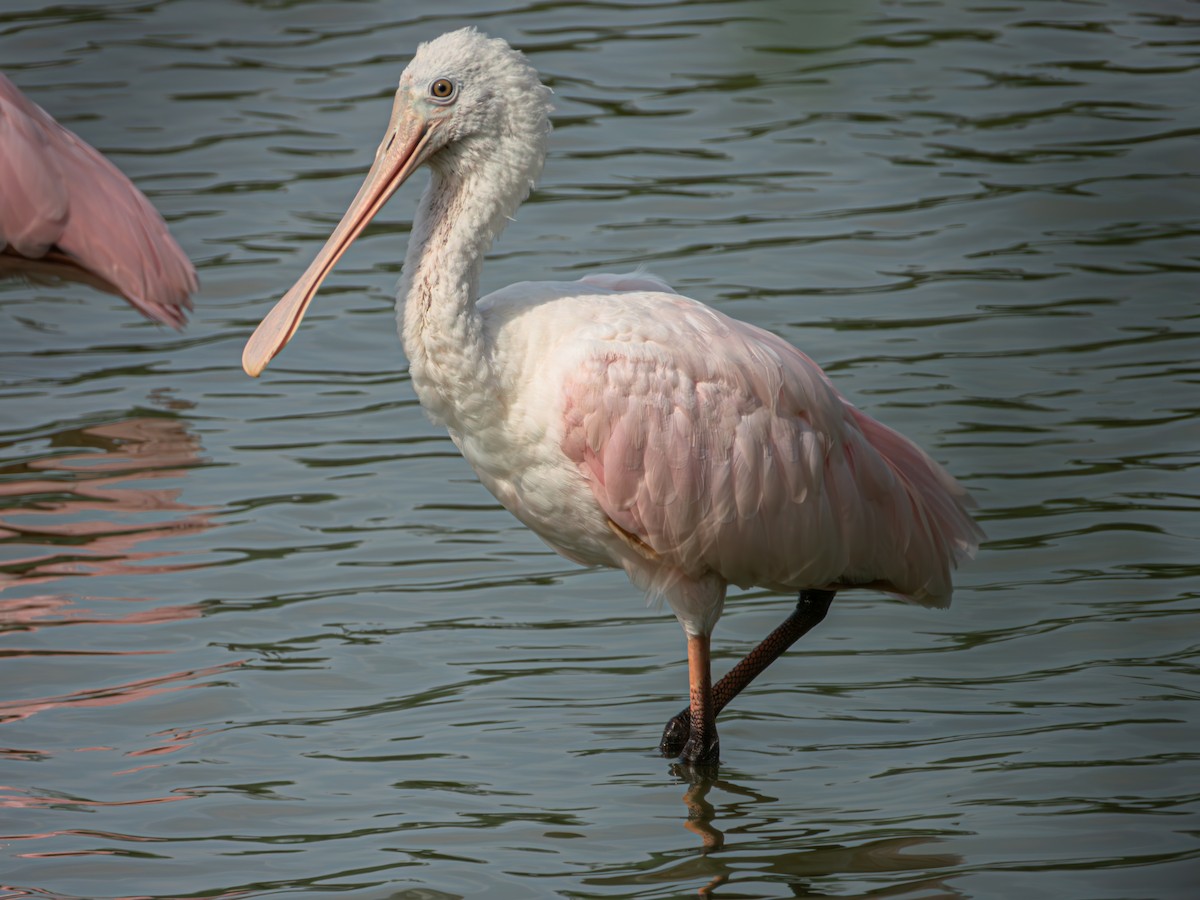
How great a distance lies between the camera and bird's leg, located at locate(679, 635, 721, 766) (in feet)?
21.9

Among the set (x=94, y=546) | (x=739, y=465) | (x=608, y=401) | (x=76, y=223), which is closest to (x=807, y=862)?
(x=739, y=465)

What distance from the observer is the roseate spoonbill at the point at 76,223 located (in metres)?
10.3

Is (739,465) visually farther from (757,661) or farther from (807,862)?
(807,862)

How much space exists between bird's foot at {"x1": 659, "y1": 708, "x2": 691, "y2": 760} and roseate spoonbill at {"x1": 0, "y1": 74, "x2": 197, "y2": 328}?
504cm

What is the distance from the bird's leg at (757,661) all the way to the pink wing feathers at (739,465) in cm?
26

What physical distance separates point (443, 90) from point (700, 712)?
92.7 inches

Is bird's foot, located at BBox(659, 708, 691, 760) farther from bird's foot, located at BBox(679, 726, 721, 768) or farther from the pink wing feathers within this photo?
the pink wing feathers

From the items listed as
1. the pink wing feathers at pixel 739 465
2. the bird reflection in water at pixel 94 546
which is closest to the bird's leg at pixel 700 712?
the pink wing feathers at pixel 739 465

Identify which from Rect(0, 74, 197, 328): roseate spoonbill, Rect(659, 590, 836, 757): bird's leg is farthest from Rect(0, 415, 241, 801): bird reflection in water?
Rect(659, 590, 836, 757): bird's leg

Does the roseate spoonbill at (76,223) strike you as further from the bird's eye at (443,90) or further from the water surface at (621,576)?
the bird's eye at (443,90)

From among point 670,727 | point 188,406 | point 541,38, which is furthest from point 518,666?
point 541,38

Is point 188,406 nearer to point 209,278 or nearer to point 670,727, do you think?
point 209,278

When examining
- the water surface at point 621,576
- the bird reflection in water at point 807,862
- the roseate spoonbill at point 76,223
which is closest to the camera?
the bird reflection in water at point 807,862

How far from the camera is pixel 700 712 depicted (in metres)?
6.68
